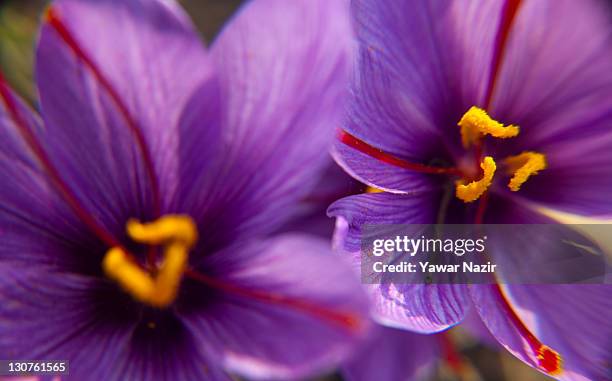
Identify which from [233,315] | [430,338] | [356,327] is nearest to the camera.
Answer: [356,327]

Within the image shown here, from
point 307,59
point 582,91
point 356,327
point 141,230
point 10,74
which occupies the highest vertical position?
point 10,74

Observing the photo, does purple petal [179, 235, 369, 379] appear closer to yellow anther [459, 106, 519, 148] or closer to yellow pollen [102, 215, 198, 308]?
yellow pollen [102, 215, 198, 308]

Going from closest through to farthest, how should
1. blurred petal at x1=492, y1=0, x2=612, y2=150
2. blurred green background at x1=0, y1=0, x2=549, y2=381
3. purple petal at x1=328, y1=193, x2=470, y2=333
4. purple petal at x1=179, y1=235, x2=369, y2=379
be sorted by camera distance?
purple petal at x1=179, y1=235, x2=369, y2=379
purple petal at x1=328, y1=193, x2=470, y2=333
blurred petal at x1=492, y1=0, x2=612, y2=150
blurred green background at x1=0, y1=0, x2=549, y2=381

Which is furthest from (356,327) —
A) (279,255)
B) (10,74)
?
(10,74)

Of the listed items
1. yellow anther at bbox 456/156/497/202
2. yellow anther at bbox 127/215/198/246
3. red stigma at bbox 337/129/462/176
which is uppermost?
red stigma at bbox 337/129/462/176

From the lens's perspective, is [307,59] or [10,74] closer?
[307,59]

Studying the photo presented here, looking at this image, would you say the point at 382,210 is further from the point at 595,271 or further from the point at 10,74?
the point at 10,74

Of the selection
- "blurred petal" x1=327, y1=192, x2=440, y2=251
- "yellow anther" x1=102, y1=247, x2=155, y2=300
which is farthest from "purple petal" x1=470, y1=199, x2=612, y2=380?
"yellow anther" x1=102, y1=247, x2=155, y2=300

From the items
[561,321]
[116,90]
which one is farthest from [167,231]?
[561,321]
